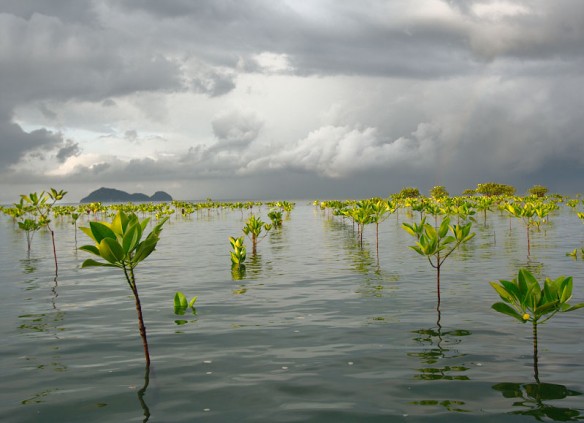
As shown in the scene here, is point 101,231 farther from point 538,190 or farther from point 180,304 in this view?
point 538,190

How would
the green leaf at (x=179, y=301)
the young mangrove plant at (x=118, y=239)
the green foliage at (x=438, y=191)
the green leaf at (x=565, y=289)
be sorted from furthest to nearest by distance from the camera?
1. the green foliage at (x=438, y=191)
2. the green leaf at (x=179, y=301)
3. the green leaf at (x=565, y=289)
4. the young mangrove plant at (x=118, y=239)

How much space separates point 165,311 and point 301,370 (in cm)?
661

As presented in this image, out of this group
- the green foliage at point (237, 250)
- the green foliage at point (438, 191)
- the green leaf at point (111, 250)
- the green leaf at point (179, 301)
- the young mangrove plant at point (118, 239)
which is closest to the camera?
A: the green leaf at point (111, 250)

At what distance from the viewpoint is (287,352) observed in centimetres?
999

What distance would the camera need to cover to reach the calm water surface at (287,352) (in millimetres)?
7344

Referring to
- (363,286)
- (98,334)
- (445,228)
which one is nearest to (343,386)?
(445,228)

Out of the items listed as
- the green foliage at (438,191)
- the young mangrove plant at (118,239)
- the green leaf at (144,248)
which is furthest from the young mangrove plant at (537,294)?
the green foliage at (438,191)

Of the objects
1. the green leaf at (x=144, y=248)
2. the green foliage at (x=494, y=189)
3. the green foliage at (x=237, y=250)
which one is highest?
the green foliage at (x=494, y=189)

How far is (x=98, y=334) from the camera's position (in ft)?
38.5

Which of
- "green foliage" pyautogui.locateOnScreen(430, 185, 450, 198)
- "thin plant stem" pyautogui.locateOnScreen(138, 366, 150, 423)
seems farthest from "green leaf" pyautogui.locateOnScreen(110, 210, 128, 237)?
"green foliage" pyautogui.locateOnScreen(430, 185, 450, 198)

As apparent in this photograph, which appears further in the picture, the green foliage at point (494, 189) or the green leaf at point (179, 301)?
the green foliage at point (494, 189)

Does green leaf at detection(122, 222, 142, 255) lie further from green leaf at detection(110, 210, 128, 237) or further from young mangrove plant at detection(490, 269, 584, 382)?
young mangrove plant at detection(490, 269, 584, 382)

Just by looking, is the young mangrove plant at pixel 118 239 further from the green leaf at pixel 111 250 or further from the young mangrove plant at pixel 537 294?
the young mangrove plant at pixel 537 294

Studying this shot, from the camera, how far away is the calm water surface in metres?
7.34
